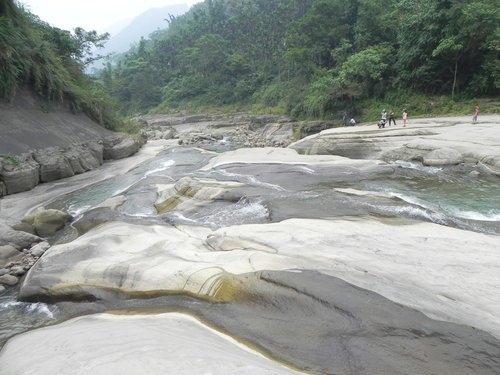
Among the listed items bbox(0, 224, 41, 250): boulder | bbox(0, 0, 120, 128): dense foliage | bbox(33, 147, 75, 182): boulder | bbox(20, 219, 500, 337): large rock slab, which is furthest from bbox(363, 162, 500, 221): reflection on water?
bbox(0, 0, 120, 128): dense foliage

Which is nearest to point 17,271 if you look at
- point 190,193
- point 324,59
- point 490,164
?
point 190,193

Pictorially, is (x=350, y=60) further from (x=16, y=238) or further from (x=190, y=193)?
(x=16, y=238)

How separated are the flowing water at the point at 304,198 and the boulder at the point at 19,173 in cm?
186

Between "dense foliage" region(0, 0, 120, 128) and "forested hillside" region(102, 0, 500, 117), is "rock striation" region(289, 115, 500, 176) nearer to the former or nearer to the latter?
"forested hillside" region(102, 0, 500, 117)

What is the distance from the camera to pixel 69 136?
64.5 feet

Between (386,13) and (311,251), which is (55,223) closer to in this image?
(311,251)

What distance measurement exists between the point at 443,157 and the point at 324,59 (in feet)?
96.1

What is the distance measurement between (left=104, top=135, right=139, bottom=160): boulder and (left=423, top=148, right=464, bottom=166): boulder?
18.0 meters

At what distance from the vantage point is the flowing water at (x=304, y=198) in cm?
875

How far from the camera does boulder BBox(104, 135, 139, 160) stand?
22.7m

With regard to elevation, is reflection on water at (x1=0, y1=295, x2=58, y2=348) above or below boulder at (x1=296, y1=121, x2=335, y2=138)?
below

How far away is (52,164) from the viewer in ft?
54.3

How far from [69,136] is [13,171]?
585 cm

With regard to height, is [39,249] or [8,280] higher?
[39,249]
